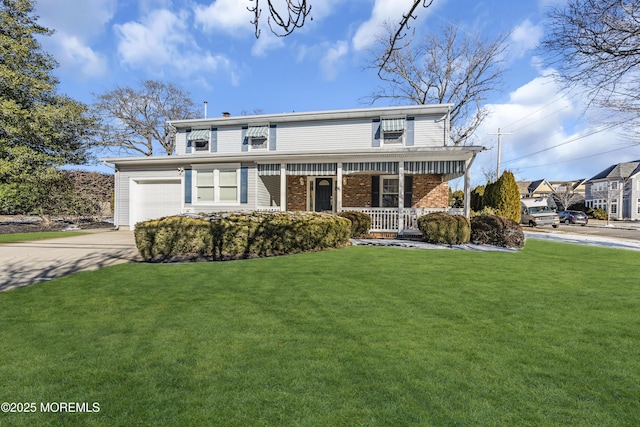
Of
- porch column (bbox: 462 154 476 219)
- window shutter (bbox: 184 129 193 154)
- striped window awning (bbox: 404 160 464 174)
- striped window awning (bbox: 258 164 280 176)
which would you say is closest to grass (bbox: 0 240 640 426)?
porch column (bbox: 462 154 476 219)

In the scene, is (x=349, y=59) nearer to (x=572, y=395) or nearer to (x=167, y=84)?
(x=572, y=395)

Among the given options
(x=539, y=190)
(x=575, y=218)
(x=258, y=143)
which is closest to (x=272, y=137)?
(x=258, y=143)

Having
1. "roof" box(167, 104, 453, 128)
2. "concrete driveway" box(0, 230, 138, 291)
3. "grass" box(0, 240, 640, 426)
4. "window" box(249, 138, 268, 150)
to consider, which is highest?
"roof" box(167, 104, 453, 128)

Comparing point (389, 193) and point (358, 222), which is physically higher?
point (389, 193)

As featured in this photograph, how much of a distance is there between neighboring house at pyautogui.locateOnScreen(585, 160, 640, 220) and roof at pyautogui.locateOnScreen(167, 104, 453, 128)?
120 ft

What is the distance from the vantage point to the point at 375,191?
46.4 ft

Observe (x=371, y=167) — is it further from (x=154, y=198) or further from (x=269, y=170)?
(x=154, y=198)

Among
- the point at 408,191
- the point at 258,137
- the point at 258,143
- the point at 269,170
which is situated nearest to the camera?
the point at 269,170

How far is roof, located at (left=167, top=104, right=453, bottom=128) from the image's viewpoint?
13578 mm

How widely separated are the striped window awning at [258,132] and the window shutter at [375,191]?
581cm

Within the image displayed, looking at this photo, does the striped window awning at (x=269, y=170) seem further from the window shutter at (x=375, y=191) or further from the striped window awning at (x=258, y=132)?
the window shutter at (x=375, y=191)

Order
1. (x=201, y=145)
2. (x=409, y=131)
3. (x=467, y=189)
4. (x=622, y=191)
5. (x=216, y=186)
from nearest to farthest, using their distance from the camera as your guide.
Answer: (x=467, y=189)
(x=216, y=186)
(x=409, y=131)
(x=201, y=145)
(x=622, y=191)

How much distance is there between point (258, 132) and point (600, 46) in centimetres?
1269

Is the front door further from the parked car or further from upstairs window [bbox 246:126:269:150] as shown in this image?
the parked car
